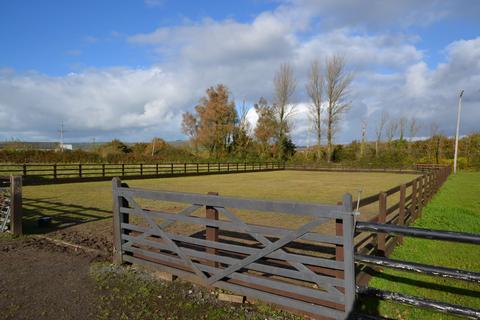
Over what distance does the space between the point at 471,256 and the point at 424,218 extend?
3755 mm

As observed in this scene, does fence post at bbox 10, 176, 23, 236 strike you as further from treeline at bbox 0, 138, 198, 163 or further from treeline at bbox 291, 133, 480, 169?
treeline at bbox 291, 133, 480, 169

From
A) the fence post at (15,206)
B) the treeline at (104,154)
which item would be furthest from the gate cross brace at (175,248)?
the treeline at (104,154)

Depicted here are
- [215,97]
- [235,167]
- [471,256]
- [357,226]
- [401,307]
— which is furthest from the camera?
[215,97]

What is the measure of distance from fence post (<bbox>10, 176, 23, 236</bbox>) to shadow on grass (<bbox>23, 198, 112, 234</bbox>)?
33cm

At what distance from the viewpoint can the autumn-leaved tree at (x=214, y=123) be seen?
166 feet

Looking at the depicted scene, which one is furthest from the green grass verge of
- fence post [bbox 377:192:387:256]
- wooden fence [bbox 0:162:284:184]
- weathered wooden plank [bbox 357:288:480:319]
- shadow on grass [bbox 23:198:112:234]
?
wooden fence [bbox 0:162:284:184]

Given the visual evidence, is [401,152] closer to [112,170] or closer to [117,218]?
[112,170]

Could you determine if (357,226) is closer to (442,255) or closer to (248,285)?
(248,285)

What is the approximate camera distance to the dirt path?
3701 mm

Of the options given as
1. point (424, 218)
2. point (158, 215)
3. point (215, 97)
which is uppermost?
point (215, 97)

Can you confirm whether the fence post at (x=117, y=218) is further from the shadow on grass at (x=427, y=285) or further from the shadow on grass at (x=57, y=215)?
the shadow on grass at (x=427, y=285)

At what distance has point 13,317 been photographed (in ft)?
11.6

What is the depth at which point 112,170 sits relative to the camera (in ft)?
98.1

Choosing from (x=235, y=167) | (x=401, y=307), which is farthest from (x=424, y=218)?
(x=235, y=167)
